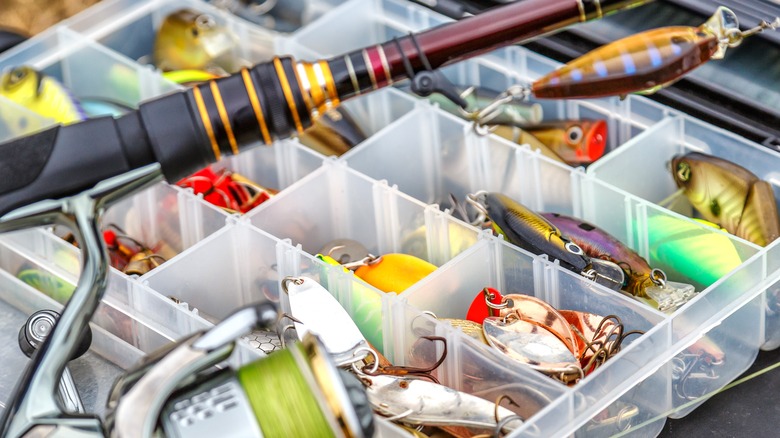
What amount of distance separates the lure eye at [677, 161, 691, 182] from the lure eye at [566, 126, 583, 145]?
143 mm

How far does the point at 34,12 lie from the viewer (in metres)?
2.22

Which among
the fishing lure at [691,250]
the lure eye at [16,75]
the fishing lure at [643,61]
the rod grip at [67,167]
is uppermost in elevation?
the rod grip at [67,167]

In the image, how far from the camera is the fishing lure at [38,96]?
1805 millimetres

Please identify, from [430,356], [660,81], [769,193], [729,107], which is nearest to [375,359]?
[430,356]

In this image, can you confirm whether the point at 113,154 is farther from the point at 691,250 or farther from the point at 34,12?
the point at 34,12

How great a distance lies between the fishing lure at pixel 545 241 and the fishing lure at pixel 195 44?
1.89 feet

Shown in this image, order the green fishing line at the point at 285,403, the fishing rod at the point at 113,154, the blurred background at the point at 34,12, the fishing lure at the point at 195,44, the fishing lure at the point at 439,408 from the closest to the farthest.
Result: the green fishing line at the point at 285,403
the fishing rod at the point at 113,154
the fishing lure at the point at 439,408
the fishing lure at the point at 195,44
the blurred background at the point at 34,12

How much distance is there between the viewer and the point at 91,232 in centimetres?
121

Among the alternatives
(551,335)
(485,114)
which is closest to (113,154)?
(551,335)

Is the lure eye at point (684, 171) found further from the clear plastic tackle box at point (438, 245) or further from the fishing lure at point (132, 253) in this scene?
the fishing lure at point (132, 253)

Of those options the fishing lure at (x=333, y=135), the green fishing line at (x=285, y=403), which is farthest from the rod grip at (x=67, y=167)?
the fishing lure at (x=333, y=135)

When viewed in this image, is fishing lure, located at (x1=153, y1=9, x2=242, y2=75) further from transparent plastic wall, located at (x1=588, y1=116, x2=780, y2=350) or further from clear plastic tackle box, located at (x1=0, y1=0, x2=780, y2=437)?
transparent plastic wall, located at (x1=588, y1=116, x2=780, y2=350)

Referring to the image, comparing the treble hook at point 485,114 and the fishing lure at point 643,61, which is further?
the treble hook at point 485,114

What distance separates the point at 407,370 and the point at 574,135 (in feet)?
1.63
